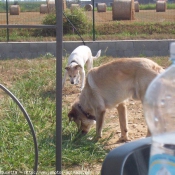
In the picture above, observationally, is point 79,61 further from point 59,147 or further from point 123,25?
point 123,25

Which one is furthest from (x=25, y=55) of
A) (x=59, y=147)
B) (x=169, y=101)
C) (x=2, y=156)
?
(x=169, y=101)

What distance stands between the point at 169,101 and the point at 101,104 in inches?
145

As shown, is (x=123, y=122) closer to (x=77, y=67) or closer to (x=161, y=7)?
(x=77, y=67)

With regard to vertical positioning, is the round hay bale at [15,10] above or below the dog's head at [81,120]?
above

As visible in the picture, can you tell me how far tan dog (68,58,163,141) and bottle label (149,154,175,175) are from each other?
3585 mm

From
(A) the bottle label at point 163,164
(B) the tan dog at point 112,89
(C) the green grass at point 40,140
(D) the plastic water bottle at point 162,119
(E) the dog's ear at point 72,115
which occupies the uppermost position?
(D) the plastic water bottle at point 162,119

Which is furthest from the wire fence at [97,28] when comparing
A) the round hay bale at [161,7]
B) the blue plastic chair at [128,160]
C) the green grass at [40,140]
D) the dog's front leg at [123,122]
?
the blue plastic chair at [128,160]

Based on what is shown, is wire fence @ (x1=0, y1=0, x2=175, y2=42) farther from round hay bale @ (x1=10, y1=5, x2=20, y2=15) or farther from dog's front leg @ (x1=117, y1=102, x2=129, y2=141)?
dog's front leg @ (x1=117, y1=102, x2=129, y2=141)

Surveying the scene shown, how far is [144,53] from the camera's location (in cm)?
1395

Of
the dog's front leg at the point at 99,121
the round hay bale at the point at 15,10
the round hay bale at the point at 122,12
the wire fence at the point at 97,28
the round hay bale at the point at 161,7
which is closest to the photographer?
the dog's front leg at the point at 99,121

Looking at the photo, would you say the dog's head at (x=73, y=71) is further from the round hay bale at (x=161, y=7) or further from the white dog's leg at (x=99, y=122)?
the round hay bale at (x=161, y=7)

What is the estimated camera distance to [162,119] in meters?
1.84

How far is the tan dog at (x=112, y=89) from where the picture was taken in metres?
5.25

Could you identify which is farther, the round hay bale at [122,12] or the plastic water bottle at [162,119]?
the round hay bale at [122,12]
